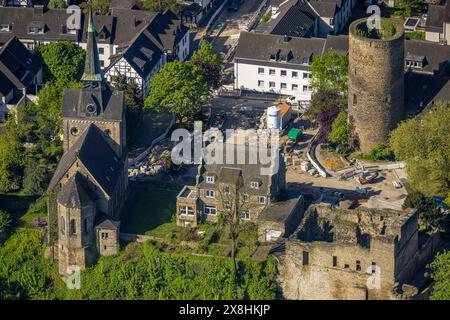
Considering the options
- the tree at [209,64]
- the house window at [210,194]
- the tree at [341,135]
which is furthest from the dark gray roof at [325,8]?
the house window at [210,194]

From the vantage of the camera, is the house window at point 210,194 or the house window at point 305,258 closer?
the house window at point 305,258

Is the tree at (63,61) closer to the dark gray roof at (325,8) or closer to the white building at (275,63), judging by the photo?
the white building at (275,63)

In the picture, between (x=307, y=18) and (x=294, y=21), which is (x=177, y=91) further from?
(x=307, y=18)

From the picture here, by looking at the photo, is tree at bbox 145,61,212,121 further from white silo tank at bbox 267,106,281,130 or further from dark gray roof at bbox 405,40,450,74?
dark gray roof at bbox 405,40,450,74

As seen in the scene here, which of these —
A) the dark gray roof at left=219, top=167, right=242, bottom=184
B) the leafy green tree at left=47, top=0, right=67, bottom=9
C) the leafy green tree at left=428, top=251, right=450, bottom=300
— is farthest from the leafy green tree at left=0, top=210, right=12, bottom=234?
the leafy green tree at left=47, top=0, right=67, bottom=9

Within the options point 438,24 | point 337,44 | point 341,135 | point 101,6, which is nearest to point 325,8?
point 438,24
